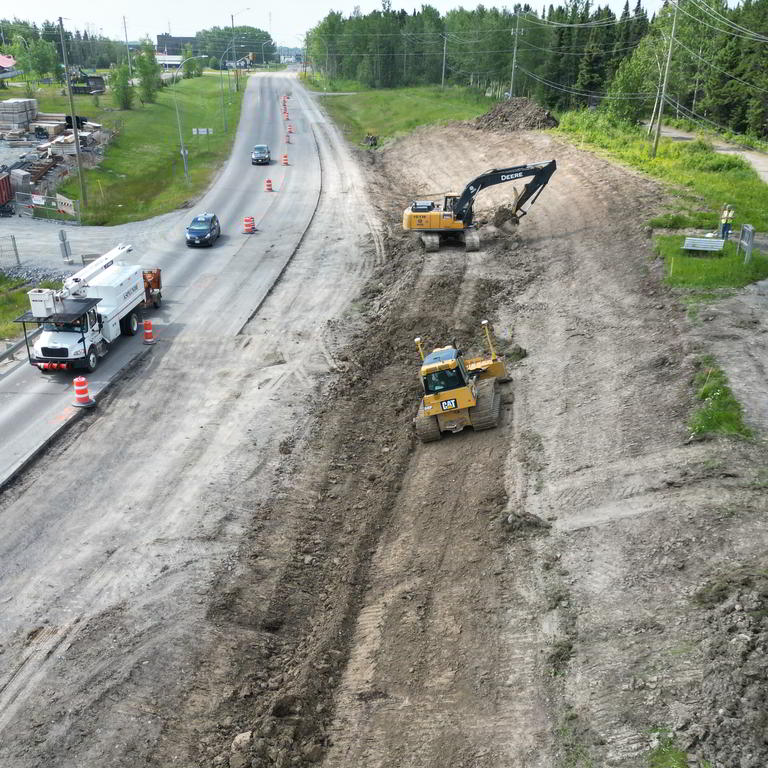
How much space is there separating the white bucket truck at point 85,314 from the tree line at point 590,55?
3601cm

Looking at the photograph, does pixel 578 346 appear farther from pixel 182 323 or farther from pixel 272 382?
pixel 182 323

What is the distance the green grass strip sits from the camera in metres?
17.7

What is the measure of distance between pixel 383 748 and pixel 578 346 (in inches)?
627

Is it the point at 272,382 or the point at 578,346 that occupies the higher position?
the point at 578,346

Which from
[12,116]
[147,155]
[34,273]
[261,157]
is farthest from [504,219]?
[12,116]

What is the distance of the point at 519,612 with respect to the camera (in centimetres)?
1449

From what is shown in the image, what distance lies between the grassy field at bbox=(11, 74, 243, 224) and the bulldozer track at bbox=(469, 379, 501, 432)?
34124 millimetres

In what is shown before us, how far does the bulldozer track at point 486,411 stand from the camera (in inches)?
829

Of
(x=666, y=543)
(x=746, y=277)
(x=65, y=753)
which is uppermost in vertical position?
(x=746, y=277)

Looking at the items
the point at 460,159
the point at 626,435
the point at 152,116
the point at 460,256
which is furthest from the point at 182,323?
the point at 152,116

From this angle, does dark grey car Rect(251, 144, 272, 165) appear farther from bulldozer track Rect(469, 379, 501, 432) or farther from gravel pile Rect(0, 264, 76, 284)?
bulldozer track Rect(469, 379, 501, 432)

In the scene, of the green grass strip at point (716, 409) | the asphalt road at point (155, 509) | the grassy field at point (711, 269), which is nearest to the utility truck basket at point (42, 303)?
the asphalt road at point (155, 509)

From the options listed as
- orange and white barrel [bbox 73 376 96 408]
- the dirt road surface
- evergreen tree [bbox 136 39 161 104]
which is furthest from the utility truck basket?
evergreen tree [bbox 136 39 161 104]

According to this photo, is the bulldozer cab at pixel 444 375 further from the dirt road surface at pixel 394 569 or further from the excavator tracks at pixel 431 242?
the excavator tracks at pixel 431 242
